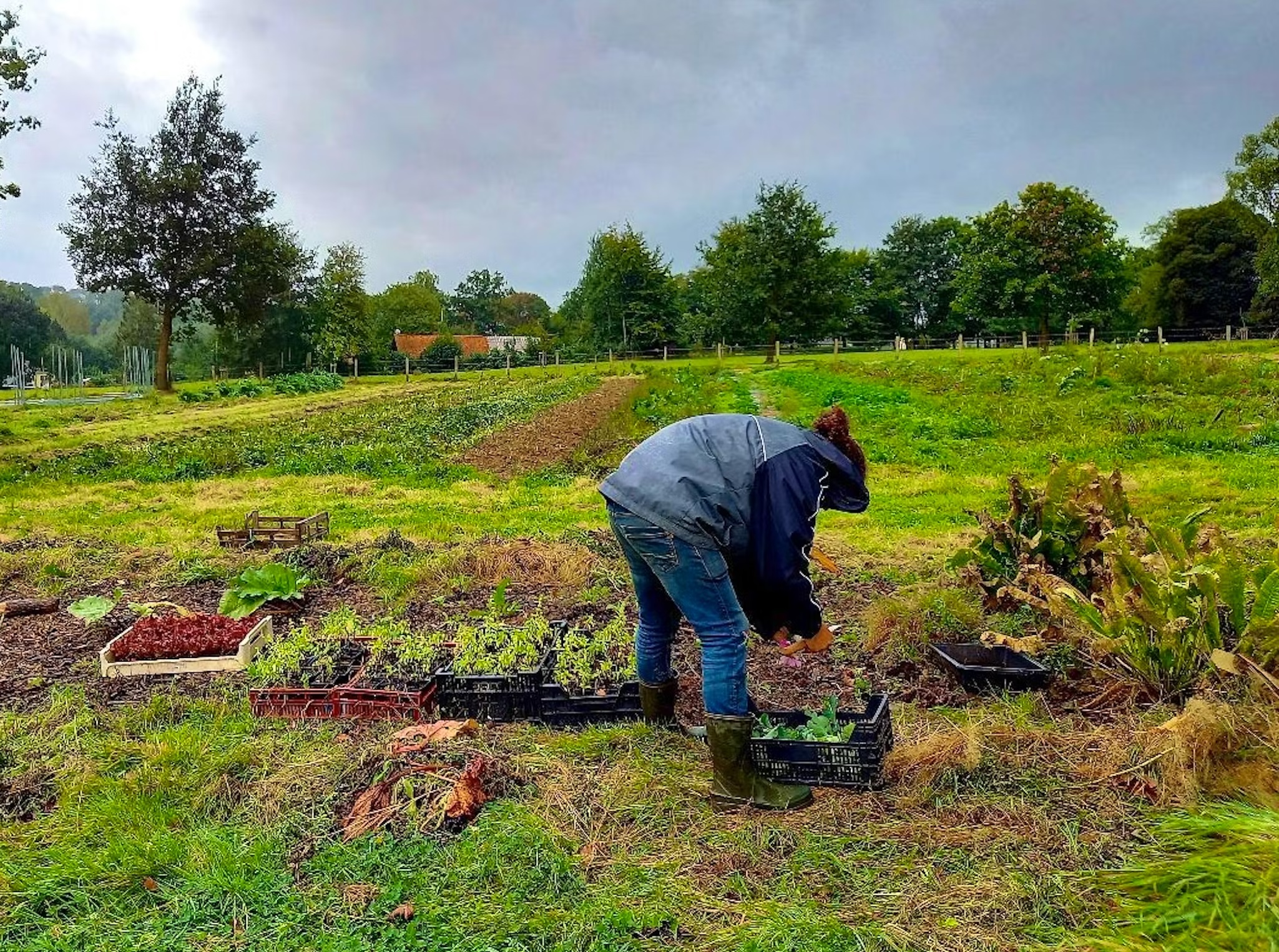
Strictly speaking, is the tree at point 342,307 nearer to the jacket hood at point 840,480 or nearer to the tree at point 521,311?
the tree at point 521,311

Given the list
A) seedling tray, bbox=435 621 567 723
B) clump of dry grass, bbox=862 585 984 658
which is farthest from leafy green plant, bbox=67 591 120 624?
clump of dry grass, bbox=862 585 984 658

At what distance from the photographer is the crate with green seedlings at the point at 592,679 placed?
4.13m

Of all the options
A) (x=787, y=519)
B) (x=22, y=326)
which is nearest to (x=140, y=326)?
(x=22, y=326)

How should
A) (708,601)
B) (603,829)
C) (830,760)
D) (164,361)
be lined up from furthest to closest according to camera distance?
(164,361) → (830,760) → (708,601) → (603,829)

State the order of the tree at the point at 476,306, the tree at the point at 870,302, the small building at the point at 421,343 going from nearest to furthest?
1. the tree at the point at 870,302
2. the small building at the point at 421,343
3. the tree at the point at 476,306

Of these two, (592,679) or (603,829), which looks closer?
(603,829)

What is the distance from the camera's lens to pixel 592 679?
4.45 meters

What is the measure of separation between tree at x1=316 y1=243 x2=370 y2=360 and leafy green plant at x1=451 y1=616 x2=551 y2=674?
169ft

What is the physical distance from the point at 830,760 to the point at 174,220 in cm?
4162

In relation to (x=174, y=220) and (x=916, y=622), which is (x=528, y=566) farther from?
(x=174, y=220)

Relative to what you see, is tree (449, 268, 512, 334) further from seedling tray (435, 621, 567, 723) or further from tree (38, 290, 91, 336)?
seedling tray (435, 621, 567, 723)

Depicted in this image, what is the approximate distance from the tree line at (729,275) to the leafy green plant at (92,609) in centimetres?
3513

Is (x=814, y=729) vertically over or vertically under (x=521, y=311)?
under

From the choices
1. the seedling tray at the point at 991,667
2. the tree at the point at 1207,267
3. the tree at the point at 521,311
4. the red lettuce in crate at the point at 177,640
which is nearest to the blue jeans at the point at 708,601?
the seedling tray at the point at 991,667
